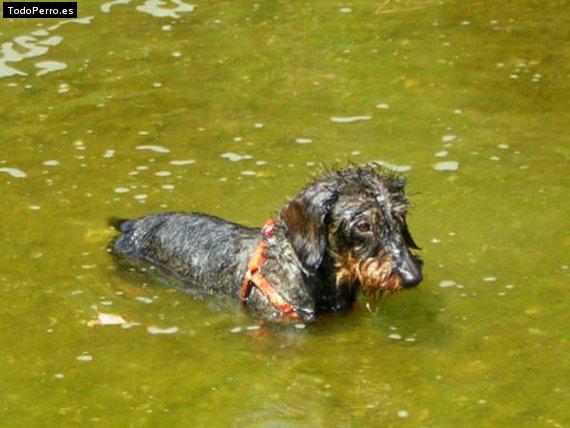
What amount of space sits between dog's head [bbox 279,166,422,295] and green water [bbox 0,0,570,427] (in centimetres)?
51

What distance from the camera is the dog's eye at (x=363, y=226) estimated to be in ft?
33.3

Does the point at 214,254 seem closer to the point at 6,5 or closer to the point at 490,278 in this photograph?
the point at 490,278

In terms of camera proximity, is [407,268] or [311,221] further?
[311,221]

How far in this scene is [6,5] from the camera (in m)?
19.8

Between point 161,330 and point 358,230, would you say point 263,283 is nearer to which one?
Answer: point 161,330

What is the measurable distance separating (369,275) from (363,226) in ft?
1.24

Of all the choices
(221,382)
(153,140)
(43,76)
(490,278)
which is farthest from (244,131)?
(221,382)

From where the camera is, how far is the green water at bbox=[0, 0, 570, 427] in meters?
9.55

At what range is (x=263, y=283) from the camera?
35.2 ft

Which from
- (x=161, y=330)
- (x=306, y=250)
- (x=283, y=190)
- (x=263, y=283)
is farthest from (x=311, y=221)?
(x=283, y=190)

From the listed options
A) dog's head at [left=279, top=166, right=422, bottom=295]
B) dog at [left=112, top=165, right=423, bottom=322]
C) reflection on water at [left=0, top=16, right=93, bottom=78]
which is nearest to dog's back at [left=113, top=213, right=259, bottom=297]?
dog at [left=112, top=165, right=423, bottom=322]

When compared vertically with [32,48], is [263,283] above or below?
above

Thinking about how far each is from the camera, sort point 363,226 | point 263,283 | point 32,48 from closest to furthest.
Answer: point 363,226 → point 263,283 → point 32,48

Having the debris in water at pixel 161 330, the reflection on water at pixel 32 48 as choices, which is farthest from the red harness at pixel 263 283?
the reflection on water at pixel 32 48
